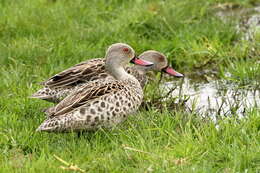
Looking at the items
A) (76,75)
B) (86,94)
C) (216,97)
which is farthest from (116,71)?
(216,97)

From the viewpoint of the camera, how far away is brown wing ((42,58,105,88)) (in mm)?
6906

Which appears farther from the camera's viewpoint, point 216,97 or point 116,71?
point 216,97

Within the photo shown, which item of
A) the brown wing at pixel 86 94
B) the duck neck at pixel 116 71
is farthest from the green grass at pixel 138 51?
the duck neck at pixel 116 71

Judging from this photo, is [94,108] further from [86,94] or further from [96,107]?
[86,94]

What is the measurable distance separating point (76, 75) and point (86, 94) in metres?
0.88

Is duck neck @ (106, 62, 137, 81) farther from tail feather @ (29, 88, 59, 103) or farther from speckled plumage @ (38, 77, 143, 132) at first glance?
tail feather @ (29, 88, 59, 103)

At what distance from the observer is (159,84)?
7988 millimetres

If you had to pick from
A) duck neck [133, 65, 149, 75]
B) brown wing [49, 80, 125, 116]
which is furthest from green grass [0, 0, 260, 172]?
duck neck [133, 65, 149, 75]

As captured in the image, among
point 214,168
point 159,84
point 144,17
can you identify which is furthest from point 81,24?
point 214,168

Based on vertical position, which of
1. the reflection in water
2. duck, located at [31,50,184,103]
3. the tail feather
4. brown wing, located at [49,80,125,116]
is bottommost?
the reflection in water

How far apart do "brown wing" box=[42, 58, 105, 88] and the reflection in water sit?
87 cm

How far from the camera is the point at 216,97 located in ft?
25.0

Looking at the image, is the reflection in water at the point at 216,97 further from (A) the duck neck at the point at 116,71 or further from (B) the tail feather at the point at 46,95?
(B) the tail feather at the point at 46,95

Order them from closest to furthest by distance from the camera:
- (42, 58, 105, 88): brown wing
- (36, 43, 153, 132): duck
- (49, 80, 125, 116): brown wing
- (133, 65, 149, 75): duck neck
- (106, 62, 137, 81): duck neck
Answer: (36, 43, 153, 132): duck
(49, 80, 125, 116): brown wing
(106, 62, 137, 81): duck neck
(42, 58, 105, 88): brown wing
(133, 65, 149, 75): duck neck
